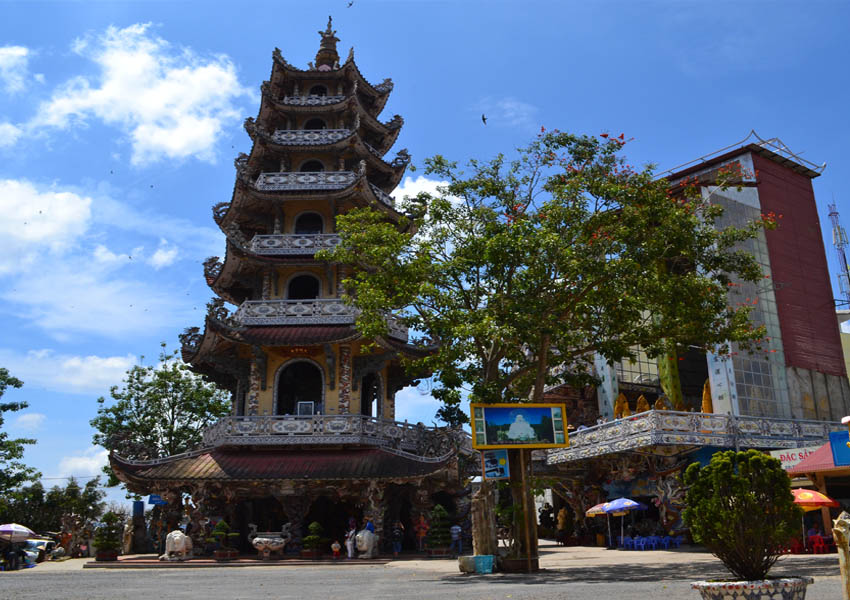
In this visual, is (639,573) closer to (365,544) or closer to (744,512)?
(744,512)

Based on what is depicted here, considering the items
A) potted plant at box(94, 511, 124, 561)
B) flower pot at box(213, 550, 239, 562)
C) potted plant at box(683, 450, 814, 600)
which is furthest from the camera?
potted plant at box(94, 511, 124, 561)

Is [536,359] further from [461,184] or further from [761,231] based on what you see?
[761,231]

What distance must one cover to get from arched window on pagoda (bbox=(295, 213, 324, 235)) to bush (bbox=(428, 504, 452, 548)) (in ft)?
43.1

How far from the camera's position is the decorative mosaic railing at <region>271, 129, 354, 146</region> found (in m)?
30.4

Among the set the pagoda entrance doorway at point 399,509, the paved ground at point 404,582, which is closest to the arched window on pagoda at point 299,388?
the pagoda entrance doorway at point 399,509

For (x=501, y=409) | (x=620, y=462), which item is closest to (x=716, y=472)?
(x=501, y=409)

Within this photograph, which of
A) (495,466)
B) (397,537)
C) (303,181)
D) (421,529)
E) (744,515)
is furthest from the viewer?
(303,181)

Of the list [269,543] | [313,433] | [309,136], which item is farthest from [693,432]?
[309,136]

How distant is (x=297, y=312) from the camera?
26.8 m

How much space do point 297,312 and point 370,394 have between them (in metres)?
5.16

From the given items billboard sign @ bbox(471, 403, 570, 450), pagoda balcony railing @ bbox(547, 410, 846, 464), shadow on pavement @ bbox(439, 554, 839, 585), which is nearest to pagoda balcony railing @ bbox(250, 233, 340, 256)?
pagoda balcony railing @ bbox(547, 410, 846, 464)

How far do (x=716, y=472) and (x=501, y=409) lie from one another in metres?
7.90

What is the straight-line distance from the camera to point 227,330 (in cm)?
2530

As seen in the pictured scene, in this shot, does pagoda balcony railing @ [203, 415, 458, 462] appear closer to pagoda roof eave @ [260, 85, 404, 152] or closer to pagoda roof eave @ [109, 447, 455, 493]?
pagoda roof eave @ [109, 447, 455, 493]
